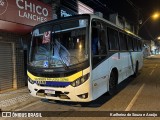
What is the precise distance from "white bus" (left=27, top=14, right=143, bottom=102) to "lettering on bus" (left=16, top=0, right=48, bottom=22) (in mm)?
2521

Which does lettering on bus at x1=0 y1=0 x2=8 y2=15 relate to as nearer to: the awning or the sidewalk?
the awning

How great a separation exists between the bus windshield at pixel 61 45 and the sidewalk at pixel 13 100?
62.9 inches

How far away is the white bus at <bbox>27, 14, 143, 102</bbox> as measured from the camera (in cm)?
635

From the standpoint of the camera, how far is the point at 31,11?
10336mm

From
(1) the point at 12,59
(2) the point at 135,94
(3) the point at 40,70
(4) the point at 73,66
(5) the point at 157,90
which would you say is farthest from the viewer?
(1) the point at 12,59

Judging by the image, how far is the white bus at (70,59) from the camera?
20.8ft

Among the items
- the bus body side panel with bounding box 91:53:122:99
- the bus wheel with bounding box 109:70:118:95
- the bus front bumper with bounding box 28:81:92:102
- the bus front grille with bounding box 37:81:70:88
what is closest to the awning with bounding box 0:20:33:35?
the bus front grille with bounding box 37:81:70:88

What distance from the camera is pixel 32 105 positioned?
780 centimetres

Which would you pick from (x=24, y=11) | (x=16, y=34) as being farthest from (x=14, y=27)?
(x=16, y=34)

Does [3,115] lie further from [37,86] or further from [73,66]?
[73,66]

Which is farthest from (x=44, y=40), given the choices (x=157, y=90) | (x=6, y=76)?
(x=157, y=90)

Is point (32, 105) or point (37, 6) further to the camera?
point (37, 6)

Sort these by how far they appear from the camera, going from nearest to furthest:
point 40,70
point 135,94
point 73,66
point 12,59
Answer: point 73,66 → point 40,70 → point 135,94 → point 12,59

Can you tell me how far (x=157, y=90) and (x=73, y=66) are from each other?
5.03 meters
